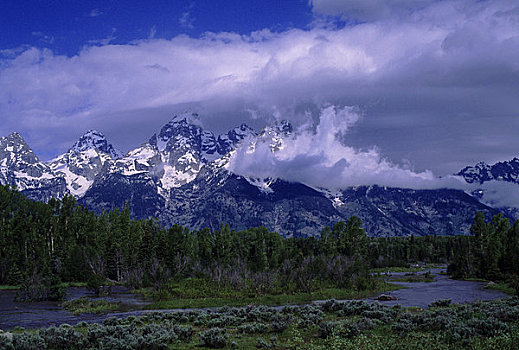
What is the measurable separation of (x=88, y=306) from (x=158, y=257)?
63.4m

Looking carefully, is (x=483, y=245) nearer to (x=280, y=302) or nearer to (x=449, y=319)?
(x=280, y=302)

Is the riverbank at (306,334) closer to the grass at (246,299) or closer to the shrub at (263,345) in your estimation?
the shrub at (263,345)

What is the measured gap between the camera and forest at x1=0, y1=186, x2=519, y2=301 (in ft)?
292

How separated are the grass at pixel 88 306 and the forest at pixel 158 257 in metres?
10.4

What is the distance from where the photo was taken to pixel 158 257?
425 feet

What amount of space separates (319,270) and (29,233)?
268ft

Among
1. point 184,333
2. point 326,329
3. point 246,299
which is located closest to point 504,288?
point 246,299

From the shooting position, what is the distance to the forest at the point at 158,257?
8894cm

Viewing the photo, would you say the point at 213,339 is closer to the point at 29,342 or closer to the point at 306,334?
the point at 306,334

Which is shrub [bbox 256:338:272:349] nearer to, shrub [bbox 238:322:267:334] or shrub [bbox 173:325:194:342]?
shrub [bbox 238:322:267:334]

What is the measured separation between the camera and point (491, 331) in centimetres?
3142

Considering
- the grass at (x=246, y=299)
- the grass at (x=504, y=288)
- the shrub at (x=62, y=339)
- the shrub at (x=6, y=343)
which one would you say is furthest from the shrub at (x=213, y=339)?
the grass at (x=504, y=288)

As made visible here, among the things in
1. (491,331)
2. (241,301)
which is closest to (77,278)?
(241,301)

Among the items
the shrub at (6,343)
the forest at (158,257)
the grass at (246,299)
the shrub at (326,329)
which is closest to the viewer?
the shrub at (6,343)
